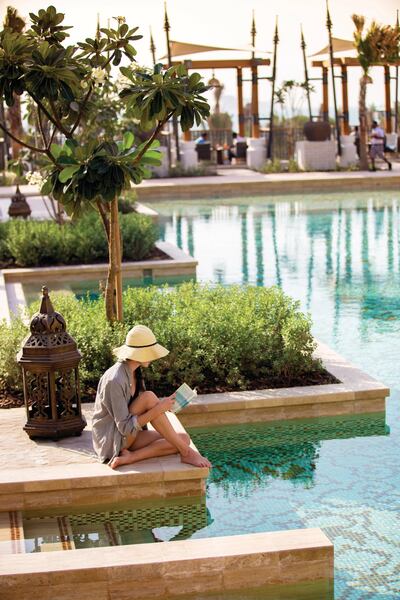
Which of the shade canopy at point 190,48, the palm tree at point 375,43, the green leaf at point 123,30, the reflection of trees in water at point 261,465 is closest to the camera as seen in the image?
the reflection of trees in water at point 261,465

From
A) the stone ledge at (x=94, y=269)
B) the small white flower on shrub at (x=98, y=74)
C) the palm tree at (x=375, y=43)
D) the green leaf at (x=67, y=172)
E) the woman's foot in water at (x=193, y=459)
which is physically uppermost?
the palm tree at (x=375, y=43)

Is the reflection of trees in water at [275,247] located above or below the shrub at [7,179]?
below

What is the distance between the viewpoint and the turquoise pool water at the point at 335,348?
5.85 metres

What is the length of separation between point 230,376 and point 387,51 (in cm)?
1910

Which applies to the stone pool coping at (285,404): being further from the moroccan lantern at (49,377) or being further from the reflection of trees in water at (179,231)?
the reflection of trees in water at (179,231)

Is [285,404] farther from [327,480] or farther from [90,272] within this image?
[90,272]

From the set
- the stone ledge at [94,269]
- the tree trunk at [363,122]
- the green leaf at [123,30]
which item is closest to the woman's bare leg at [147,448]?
the green leaf at [123,30]

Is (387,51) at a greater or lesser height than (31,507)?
greater

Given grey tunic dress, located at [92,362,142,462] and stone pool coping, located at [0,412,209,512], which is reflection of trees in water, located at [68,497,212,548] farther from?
grey tunic dress, located at [92,362,142,462]

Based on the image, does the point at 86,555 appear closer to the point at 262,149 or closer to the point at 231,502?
the point at 231,502

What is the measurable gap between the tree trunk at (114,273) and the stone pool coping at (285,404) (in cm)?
111

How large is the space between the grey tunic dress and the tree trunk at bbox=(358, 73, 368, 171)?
→ 21369 millimetres

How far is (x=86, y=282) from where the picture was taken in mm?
13359

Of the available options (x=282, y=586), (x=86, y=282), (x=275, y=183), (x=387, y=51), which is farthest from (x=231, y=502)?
(x=387, y=51)
